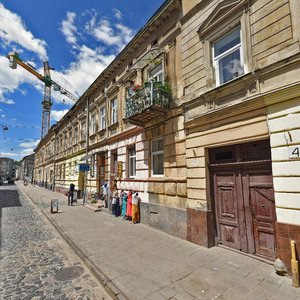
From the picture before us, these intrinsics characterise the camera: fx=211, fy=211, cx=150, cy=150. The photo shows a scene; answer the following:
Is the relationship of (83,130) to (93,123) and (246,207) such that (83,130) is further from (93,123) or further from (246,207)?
(246,207)

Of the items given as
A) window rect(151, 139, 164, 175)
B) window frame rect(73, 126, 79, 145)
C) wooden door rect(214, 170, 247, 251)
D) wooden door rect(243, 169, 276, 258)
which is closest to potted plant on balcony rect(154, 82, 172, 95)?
window rect(151, 139, 164, 175)

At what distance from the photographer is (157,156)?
914cm

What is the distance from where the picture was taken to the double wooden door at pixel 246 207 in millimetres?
5105

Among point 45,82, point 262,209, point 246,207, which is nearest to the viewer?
point 262,209

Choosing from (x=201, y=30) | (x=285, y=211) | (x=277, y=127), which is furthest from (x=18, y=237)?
Result: (x=201, y=30)

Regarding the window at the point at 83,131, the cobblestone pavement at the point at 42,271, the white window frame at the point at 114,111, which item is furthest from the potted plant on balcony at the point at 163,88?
the window at the point at 83,131

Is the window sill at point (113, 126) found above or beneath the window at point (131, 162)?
above

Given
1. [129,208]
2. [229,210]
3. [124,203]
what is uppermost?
[229,210]

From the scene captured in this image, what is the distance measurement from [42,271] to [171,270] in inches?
117

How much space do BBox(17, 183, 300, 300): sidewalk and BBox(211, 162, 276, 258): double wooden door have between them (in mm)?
394

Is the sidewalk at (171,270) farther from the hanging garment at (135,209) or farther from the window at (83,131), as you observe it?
the window at (83,131)

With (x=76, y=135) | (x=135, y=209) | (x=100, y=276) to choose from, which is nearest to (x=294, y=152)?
(x=100, y=276)

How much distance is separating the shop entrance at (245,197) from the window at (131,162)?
5.21m

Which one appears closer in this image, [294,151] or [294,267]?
[294,267]
